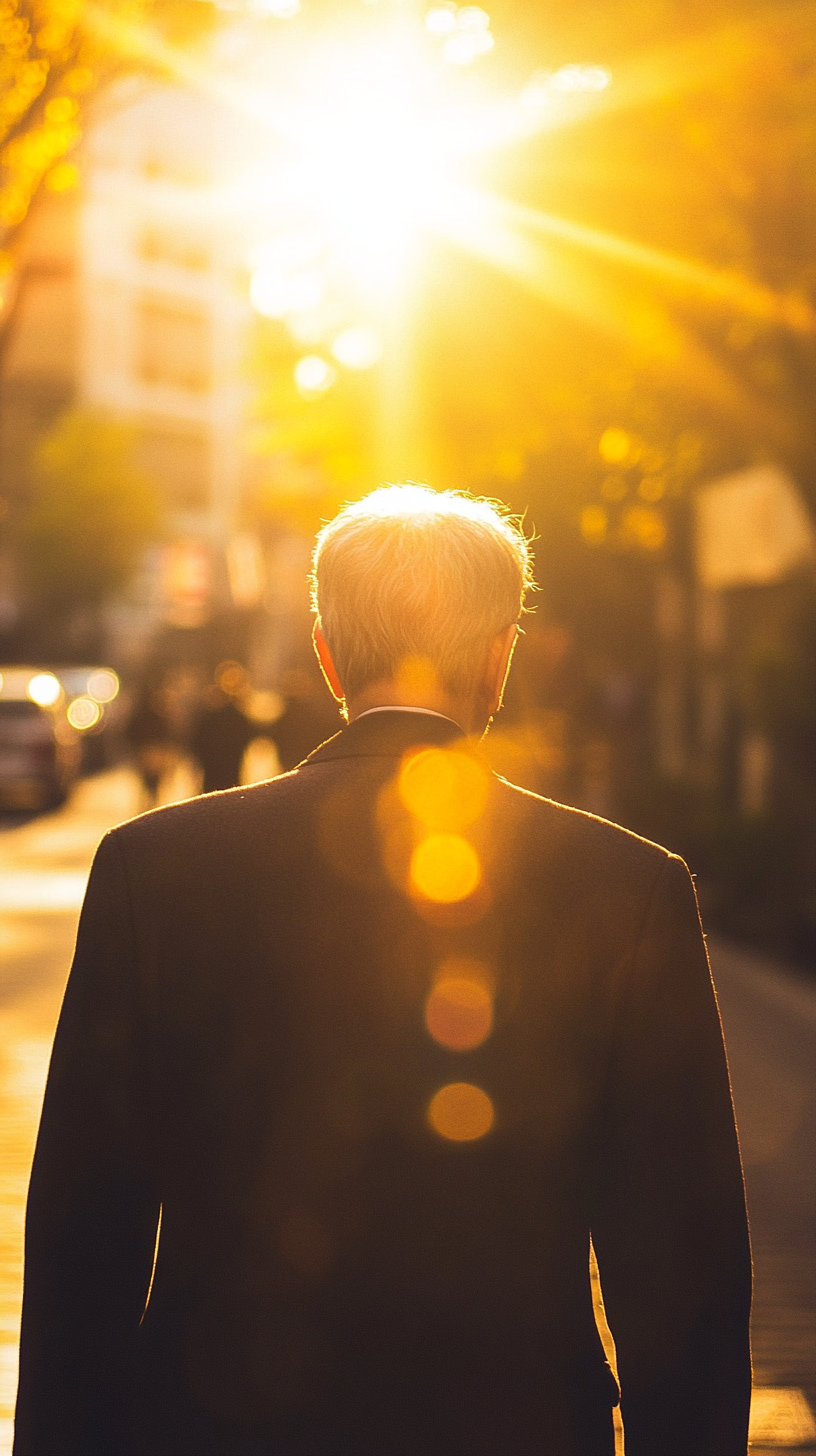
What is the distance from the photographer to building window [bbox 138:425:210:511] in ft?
281

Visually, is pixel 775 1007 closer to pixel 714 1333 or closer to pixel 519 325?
pixel 519 325

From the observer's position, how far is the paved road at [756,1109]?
5.47m

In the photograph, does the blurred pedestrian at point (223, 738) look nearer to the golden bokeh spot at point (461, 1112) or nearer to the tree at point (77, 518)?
the golden bokeh spot at point (461, 1112)

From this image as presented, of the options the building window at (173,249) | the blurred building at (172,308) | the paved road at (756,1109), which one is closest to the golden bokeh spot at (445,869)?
the paved road at (756,1109)

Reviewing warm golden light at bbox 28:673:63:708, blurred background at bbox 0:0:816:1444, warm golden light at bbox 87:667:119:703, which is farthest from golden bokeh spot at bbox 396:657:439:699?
warm golden light at bbox 87:667:119:703

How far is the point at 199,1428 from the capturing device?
2160 mm

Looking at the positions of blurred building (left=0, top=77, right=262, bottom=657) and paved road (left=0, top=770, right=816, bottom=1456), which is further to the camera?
blurred building (left=0, top=77, right=262, bottom=657)

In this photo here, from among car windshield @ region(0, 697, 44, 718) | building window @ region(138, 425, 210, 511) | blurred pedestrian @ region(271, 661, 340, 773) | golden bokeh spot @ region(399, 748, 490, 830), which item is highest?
golden bokeh spot @ region(399, 748, 490, 830)

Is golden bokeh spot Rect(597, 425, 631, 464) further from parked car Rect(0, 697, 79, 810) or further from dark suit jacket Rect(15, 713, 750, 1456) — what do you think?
dark suit jacket Rect(15, 713, 750, 1456)

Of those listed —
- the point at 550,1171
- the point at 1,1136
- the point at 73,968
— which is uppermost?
the point at 73,968

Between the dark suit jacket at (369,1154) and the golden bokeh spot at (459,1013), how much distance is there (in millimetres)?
12

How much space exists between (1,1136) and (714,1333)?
232 inches

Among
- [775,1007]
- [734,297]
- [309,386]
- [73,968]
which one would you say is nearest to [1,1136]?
[775,1007]

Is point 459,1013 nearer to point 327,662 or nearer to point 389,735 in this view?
point 389,735
